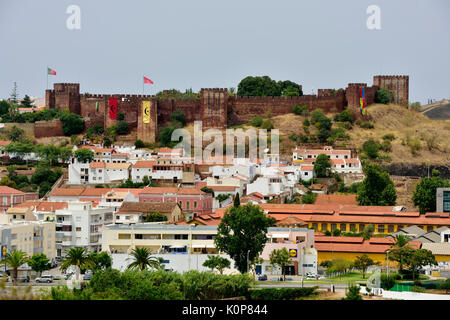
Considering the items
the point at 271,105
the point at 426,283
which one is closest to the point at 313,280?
the point at 426,283

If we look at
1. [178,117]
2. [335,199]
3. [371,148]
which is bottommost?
[335,199]

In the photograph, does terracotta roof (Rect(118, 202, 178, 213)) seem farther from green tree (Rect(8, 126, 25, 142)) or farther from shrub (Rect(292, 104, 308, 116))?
shrub (Rect(292, 104, 308, 116))

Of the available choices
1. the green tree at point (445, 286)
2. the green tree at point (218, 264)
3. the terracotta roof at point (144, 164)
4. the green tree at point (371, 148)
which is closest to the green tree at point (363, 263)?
the green tree at point (445, 286)

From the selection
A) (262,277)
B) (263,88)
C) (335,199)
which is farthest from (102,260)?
(263,88)

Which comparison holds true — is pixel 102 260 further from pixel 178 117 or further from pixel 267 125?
pixel 267 125

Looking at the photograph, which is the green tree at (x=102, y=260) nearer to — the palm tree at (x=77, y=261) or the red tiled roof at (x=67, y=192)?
the palm tree at (x=77, y=261)
